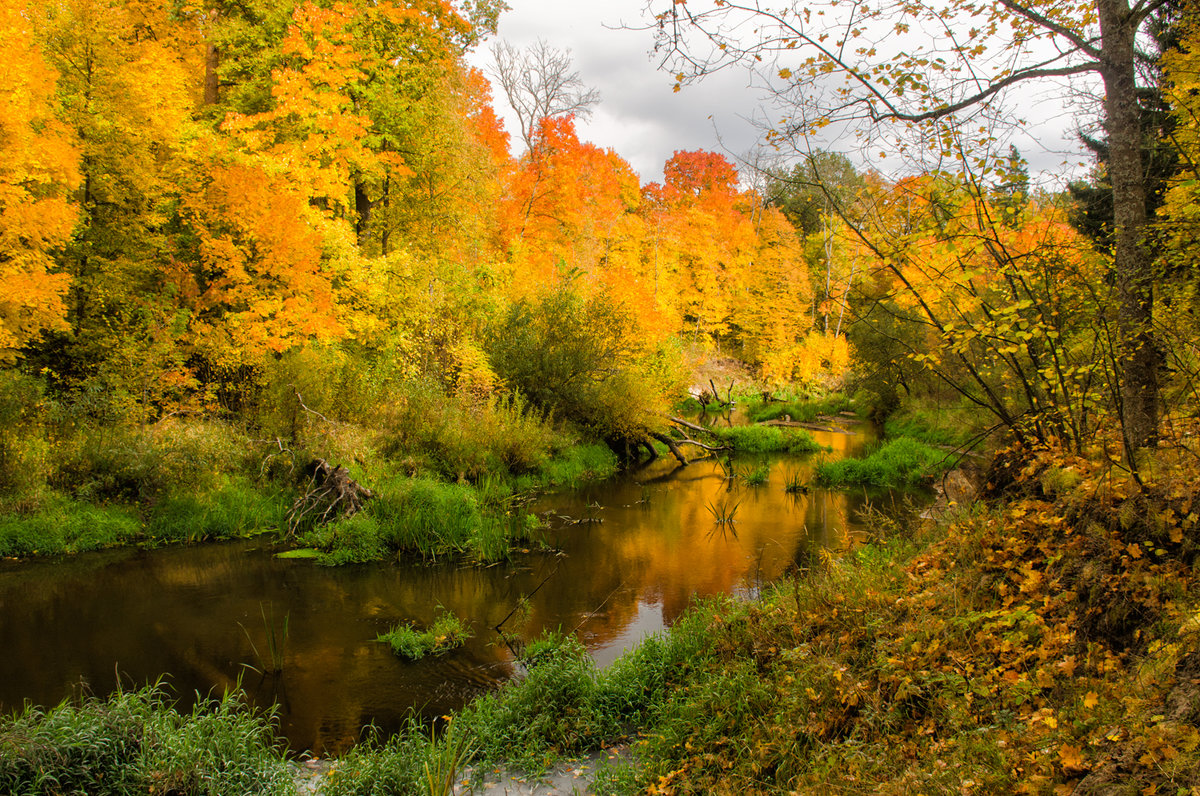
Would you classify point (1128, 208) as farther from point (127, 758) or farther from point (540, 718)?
point (127, 758)

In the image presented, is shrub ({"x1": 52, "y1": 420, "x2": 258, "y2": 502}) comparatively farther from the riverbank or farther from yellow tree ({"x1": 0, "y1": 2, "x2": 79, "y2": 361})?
the riverbank

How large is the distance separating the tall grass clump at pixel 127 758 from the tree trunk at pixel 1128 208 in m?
6.59

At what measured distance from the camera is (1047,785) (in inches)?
120

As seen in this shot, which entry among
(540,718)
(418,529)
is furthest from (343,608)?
(540,718)

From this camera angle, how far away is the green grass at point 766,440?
22.0 m

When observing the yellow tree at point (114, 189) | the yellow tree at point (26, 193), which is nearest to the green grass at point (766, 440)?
the yellow tree at point (114, 189)

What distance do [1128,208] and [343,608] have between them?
937 centimetres

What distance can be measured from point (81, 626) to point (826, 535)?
1106cm

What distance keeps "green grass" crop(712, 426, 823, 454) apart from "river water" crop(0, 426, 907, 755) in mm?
8248

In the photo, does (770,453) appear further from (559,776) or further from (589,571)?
(559,776)

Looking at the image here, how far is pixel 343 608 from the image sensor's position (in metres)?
8.88

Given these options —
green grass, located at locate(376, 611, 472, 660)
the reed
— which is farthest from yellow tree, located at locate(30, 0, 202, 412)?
green grass, located at locate(376, 611, 472, 660)

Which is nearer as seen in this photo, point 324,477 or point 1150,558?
point 1150,558

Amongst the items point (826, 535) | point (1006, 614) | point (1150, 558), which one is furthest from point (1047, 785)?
point (826, 535)
